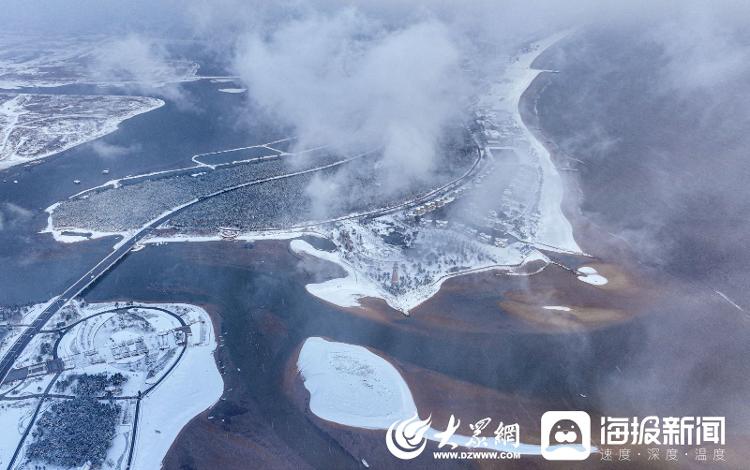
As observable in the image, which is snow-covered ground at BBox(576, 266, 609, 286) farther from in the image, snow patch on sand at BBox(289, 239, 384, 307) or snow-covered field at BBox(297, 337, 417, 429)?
snow-covered field at BBox(297, 337, 417, 429)

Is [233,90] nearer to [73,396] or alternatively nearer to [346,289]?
[346,289]

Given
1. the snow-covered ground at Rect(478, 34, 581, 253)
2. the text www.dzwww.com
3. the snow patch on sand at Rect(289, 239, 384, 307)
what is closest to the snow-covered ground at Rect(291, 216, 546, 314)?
the snow patch on sand at Rect(289, 239, 384, 307)

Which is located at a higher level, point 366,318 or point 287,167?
point 287,167

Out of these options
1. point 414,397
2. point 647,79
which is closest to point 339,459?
point 414,397

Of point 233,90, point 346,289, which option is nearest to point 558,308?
point 346,289

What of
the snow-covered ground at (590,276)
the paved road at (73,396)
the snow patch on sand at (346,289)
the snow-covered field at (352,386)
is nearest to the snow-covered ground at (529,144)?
the snow-covered ground at (590,276)

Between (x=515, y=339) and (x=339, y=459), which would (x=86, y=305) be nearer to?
(x=339, y=459)
